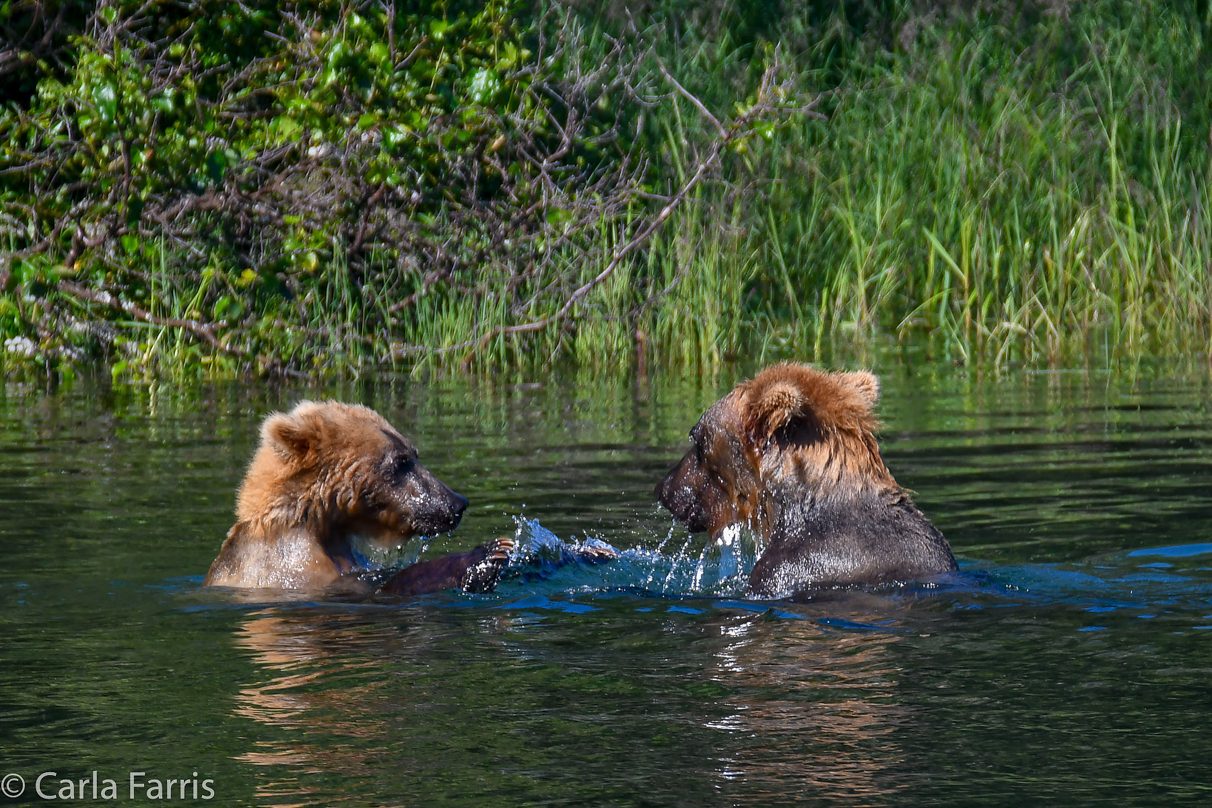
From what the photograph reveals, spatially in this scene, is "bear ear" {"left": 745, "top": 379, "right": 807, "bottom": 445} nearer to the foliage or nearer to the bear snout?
the bear snout

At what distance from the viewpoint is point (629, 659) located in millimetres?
5371

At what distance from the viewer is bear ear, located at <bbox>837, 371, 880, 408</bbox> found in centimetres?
652

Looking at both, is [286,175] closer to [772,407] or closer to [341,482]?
[341,482]

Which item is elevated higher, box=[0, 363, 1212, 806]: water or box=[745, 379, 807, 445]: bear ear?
box=[745, 379, 807, 445]: bear ear

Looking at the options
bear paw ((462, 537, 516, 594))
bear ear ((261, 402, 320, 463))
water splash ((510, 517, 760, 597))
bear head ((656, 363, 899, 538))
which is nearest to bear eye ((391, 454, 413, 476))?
bear ear ((261, 402, 320, 463))

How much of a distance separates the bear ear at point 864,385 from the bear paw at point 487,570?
1534 mm

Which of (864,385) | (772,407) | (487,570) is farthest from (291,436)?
(864,385)

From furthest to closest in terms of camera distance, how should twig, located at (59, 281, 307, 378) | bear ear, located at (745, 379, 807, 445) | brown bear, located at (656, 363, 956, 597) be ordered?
twig, located at (59, 281, 307, 378)
brown bear, located at (656, 363, 956, 597)
bear ear, located at (745, 379, 807, 445)

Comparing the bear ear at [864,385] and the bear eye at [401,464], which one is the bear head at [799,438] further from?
the bear eye at [401,464]

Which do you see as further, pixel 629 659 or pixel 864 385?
pixel 864 385

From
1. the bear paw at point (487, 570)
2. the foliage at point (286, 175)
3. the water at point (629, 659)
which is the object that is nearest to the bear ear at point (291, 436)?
the water at point (629, 659)

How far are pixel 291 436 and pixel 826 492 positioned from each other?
2.30m

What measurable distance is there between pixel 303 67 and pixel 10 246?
9.78ft

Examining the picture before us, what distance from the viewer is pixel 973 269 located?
15758 millimetres
